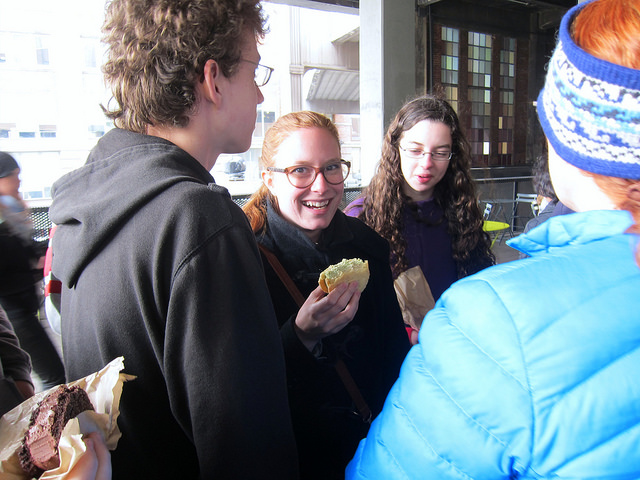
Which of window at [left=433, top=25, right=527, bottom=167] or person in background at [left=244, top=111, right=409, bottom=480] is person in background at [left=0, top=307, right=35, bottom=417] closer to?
person in background at [left=244, top=111, right=409, bottom=480]

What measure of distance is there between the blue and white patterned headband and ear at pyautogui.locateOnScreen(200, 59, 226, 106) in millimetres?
796

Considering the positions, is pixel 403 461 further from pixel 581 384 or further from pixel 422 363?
pixel 581 384

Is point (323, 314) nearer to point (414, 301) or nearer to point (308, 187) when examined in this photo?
point (308, 187)

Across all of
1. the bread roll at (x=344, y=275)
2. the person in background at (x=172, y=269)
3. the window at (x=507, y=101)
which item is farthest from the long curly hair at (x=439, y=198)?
the window at (x=507, y=101)

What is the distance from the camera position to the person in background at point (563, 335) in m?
0.61

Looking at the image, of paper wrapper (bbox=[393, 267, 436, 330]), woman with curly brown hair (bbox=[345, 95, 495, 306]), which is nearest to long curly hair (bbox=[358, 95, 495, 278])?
woman with curly brown hair (bbox=[345, 95, 495, 306])

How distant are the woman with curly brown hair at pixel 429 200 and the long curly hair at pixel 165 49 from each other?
1671 millimetres

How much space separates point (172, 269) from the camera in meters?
0.84

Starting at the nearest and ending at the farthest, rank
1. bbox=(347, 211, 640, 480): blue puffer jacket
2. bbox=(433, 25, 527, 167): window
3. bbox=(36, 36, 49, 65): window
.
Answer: bbox=(347, 211, 640, 480): blue puffer jacket, bbox=(433, 25, 527, 167): window, bbox=(36, 36, 49, 65): window

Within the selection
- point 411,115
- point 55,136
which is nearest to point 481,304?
point 411,115

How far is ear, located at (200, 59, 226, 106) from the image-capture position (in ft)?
3.44

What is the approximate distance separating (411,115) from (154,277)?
216 cm

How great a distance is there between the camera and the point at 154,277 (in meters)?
0.84

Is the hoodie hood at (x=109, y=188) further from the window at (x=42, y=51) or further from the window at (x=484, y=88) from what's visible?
the window at (x=42, y=51)
